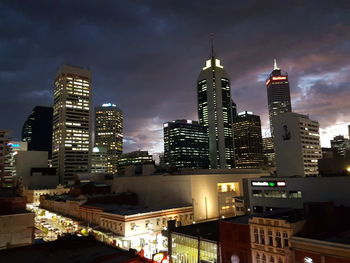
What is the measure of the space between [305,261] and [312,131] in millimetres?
163276

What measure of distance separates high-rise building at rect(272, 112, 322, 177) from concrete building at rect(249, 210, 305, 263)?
394ft

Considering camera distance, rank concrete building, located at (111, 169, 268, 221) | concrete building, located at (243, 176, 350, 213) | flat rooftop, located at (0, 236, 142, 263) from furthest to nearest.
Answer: concrete building, located at (111, 169, 268, 221) → concrete building, located at (243, 176, 350, 213) → flat rooftop, located at (0, 236, 142, 263)

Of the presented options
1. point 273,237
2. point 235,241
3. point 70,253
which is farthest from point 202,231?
point 70,253

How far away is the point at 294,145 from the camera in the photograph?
162125mm

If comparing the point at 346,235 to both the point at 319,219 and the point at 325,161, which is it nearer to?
the point at 319,219

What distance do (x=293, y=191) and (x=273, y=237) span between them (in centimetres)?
3100

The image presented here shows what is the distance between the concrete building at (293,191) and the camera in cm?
5705

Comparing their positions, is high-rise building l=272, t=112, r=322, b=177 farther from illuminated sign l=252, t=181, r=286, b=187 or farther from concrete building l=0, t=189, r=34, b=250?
concrete building l=0, t=189, r=34, b=250

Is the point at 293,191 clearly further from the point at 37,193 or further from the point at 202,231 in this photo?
the point at 37,193

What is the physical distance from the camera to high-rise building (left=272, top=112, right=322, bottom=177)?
154500mm

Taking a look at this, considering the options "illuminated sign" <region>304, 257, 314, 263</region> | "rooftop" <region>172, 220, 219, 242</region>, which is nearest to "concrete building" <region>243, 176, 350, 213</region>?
"rooftop" <region>172, 220, 219, 242</region>

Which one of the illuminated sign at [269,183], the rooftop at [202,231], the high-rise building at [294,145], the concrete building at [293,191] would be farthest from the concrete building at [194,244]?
the high-rise building at [294,145]

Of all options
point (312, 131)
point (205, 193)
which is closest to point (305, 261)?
point (205, 193)

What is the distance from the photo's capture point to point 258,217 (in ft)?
133
